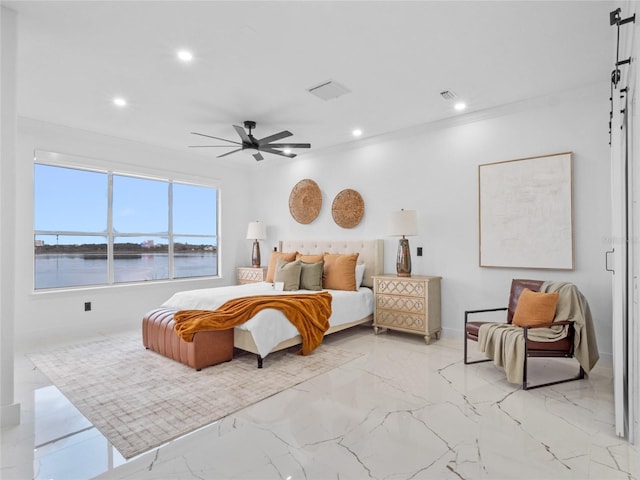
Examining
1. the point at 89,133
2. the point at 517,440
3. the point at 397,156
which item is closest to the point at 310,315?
the point at 517,440

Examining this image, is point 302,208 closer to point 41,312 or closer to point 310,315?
point 310,315

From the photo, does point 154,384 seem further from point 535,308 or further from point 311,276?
point 535,308

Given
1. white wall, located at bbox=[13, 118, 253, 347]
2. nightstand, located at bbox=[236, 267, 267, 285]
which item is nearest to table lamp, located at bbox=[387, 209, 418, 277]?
nightstand, located at bbox=[236, 267, 267, 285]

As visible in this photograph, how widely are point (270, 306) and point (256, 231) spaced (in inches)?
123

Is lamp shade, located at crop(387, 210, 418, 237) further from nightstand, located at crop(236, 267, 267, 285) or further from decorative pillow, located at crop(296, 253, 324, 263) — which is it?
nightstand, located at crop(236, 267, 267, 285)

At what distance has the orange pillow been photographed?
10.1 feet

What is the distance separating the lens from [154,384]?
3.03 m

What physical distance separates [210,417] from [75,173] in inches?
174

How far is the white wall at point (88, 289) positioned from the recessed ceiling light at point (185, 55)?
282 centimetres

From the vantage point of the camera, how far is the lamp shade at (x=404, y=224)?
14.6ft

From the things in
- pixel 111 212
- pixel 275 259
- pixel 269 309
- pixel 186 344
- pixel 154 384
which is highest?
pixel 111 212

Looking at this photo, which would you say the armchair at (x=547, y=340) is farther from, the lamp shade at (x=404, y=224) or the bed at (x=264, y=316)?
the bed at (x=264, y=316)

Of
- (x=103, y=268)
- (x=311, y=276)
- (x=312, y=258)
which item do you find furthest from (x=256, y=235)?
(x=103, y=268)

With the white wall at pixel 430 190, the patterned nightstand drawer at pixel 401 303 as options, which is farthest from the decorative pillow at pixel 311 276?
the white wall at pixel 430 190
